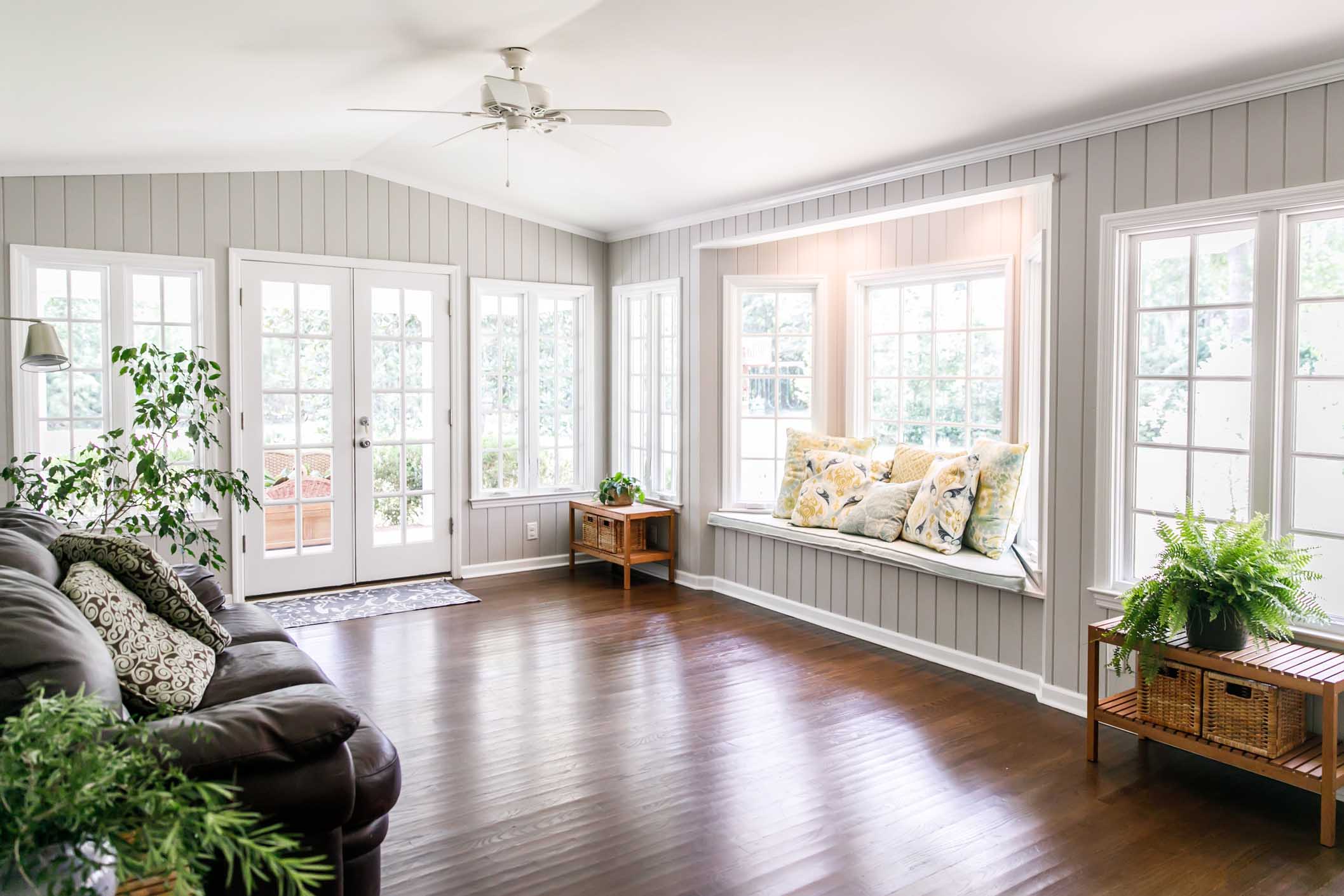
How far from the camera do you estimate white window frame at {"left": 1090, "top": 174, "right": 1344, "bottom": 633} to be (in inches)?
125

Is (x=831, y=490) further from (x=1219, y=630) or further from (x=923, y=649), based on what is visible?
(x=1219, y=630)

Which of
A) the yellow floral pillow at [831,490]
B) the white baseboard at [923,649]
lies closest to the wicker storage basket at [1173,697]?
the white baseboard at [923,649]

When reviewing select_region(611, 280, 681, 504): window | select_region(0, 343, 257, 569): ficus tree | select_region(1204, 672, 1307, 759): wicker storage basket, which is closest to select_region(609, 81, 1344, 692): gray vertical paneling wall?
select_region(1204, 672, 1307, 759): wicker storage basket

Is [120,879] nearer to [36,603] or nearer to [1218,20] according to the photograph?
[36,603]

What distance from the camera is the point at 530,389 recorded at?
6602 millimetres

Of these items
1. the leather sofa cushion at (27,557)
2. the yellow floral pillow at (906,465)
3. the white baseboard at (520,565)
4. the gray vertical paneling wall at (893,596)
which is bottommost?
the white baseboard at (520,565)

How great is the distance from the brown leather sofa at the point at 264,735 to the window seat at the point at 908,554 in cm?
289

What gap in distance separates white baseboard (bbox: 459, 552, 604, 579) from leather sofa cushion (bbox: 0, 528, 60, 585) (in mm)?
3795

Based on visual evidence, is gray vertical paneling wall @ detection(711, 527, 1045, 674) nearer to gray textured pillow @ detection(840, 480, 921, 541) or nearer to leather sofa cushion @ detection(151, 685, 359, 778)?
gray textured pillow @ detection(840, 480, 921, 541)

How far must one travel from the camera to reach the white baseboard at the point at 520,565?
6.39 meters

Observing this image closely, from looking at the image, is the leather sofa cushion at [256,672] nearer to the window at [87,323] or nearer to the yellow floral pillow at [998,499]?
the window at [87,323]

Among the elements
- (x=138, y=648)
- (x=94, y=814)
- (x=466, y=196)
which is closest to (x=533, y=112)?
(x=138, y=648)

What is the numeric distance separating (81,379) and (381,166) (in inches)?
85.1

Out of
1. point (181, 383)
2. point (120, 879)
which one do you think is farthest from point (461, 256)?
point (120, 879)
